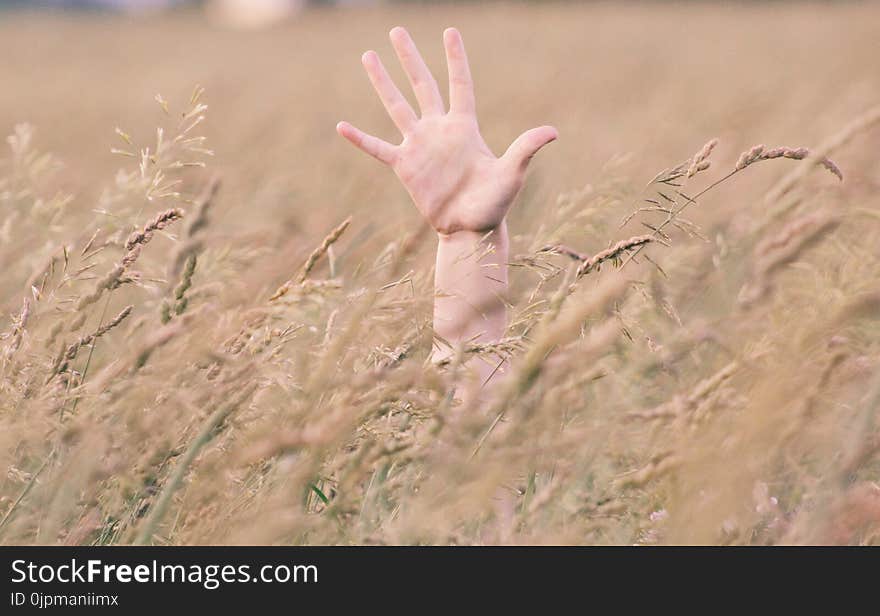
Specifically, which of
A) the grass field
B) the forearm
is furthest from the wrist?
the grass field

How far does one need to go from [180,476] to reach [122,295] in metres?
1.87

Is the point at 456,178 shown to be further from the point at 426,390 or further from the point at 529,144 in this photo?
the point at 426,390

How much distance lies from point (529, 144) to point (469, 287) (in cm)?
25

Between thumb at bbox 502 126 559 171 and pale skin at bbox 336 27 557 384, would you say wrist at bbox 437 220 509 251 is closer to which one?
pale skin at bbox 336 27 557 384

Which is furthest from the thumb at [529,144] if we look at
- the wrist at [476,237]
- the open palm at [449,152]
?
the wrist at [476,237]

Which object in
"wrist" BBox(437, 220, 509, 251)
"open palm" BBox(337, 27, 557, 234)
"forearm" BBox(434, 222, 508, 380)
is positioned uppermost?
"open palm" BBox(337, 27, 557, 234)

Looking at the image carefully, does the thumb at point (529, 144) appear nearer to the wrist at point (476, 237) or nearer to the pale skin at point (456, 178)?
the pale skin at point (456, 178)

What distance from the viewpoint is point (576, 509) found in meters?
1.13

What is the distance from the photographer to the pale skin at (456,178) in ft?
5.00

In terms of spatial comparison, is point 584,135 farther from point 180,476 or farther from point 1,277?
point 180,476

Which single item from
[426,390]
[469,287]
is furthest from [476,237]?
[426,390]

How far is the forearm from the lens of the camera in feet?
4.97

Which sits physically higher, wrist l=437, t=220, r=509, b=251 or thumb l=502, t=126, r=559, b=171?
thumb l=502, t=126, r=559, b=171

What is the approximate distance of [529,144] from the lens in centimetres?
150
